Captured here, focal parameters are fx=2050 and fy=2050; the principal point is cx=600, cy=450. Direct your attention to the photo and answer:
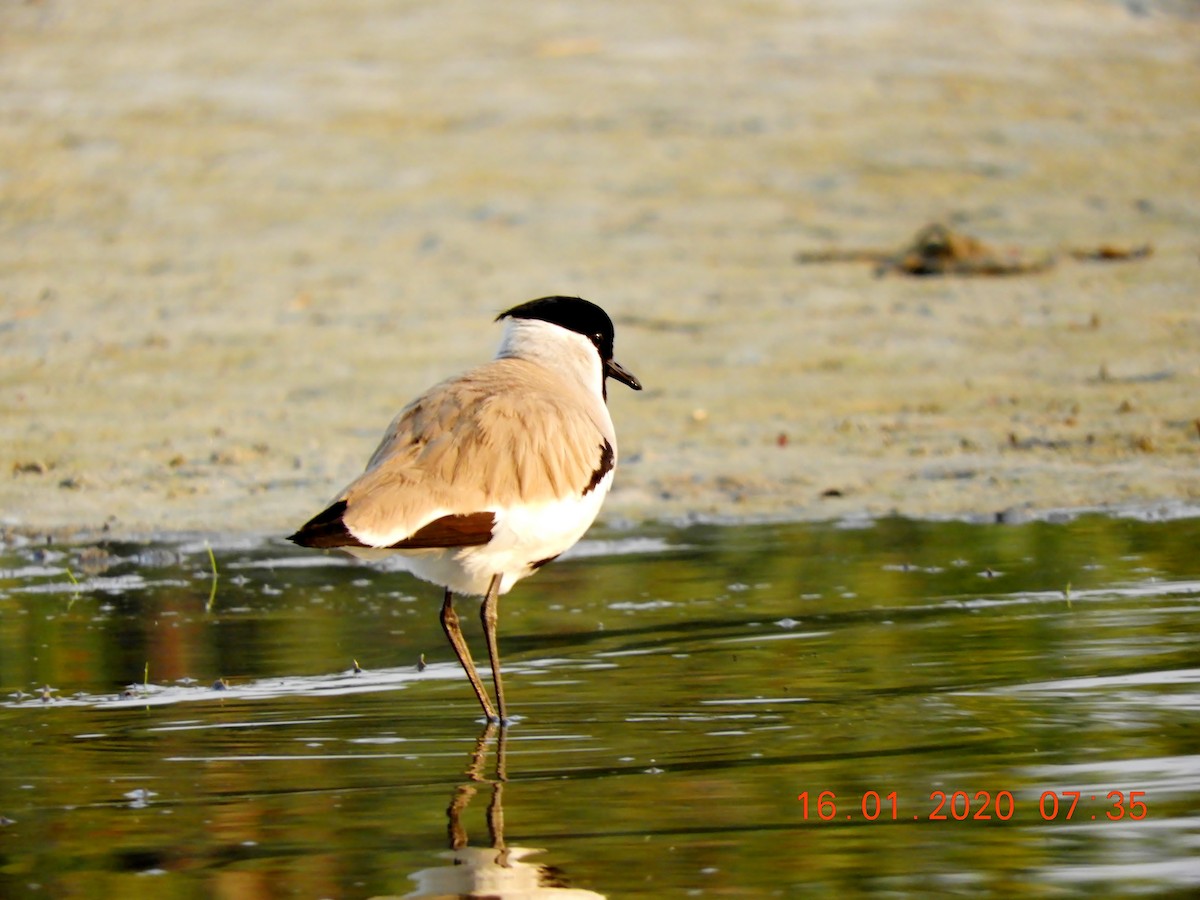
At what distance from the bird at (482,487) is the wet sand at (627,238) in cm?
298

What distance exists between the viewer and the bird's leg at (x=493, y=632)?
17.8 feet

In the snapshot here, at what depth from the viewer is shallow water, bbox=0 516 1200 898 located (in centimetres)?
399

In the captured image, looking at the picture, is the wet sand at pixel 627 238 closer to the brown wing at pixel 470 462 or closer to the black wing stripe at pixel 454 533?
the brown wing at pixel 470 462

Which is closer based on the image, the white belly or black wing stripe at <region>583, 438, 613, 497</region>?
the white belly

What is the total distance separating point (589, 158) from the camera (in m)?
15.6

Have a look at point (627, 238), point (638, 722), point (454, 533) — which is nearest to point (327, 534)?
point (454, 533)

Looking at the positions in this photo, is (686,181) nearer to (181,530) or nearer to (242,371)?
(242,371)

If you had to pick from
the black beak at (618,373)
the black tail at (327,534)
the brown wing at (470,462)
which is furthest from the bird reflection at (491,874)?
the black beak at (618,373)

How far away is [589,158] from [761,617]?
935 centimetres

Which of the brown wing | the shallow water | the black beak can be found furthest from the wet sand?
the brown wing

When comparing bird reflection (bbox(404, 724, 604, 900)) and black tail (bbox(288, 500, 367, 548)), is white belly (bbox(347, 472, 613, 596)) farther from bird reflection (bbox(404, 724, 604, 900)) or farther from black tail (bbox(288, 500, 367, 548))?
bird reflection (bbox(404, 724, 604, 900))

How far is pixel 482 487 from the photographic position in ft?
17.6

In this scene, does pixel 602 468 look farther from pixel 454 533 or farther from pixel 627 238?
pixel 627 238

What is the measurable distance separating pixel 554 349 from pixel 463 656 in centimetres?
105
